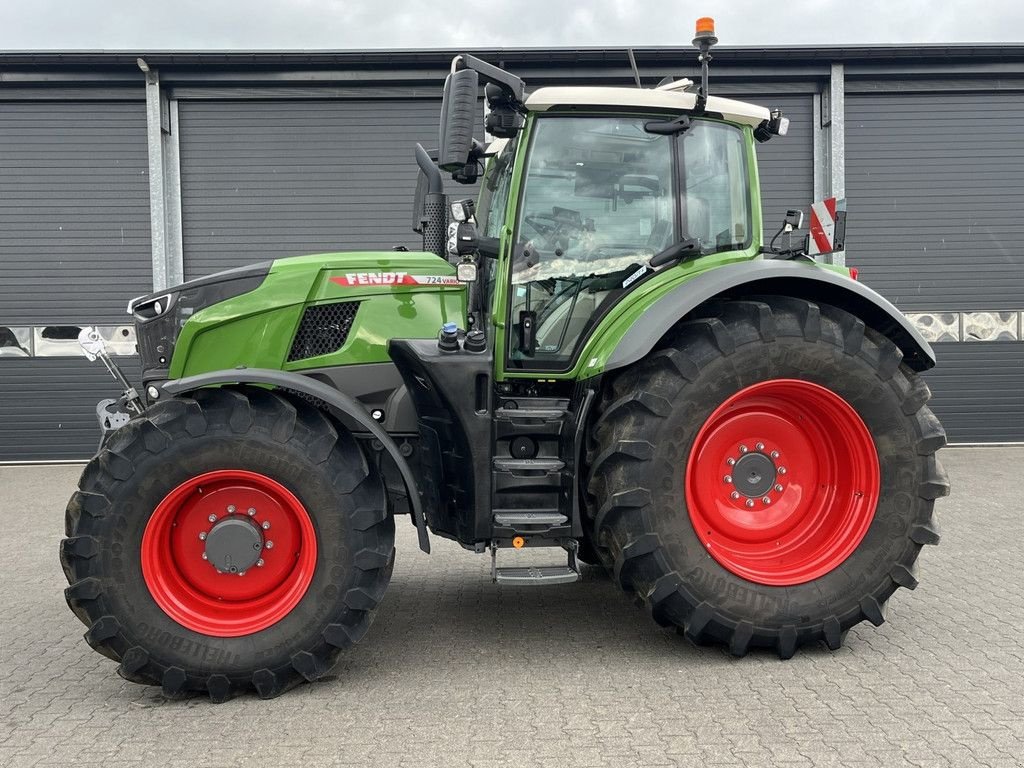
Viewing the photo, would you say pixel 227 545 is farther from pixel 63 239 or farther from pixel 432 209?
pixel 63 239

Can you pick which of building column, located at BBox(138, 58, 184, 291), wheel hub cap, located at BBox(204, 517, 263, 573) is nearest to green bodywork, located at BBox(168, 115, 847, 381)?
wheel hub cap, located at BBox(204, 517, 263, 573)

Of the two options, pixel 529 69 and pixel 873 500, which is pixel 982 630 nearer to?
pixel 873 500

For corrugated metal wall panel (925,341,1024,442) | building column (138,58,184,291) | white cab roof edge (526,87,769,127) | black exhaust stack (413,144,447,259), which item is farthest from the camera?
corrugated metal wall panel (925,341,1024,442)

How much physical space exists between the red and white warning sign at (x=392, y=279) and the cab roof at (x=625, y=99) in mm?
834

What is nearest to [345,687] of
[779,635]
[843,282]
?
[779,635]

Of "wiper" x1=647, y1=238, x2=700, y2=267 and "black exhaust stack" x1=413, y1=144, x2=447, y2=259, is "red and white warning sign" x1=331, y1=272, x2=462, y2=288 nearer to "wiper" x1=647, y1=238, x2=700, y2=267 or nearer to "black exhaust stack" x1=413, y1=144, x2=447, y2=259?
"black exhaust stack" x1=413, y1=144, x2=447, y2=259

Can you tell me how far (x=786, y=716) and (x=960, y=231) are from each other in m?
8.96

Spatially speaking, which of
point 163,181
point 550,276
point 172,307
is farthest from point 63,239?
point 550,276

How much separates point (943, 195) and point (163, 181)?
A: 922 centimetres

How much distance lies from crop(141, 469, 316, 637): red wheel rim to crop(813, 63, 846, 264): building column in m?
8.17

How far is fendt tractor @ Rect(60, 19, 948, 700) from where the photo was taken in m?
3.26

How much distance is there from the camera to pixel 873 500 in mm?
3627

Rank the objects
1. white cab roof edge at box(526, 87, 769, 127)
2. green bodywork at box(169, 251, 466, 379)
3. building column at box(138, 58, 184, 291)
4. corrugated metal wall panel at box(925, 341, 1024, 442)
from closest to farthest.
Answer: white cab roof edge at box(526, 87, 769, 127) < green bodywork at box(169, 251, 466, 379) < building column at box(138, 58, 184, 291) < corrugated metal wall panel at box(925, 341, 1024, 442)

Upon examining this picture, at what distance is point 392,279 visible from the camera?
385 centimetres
